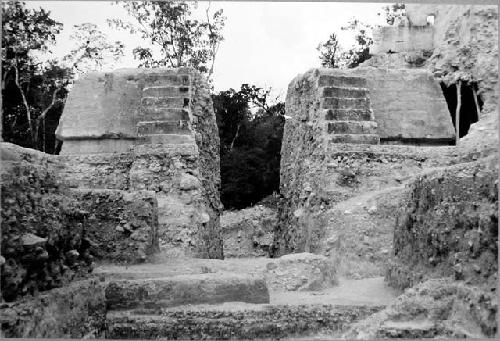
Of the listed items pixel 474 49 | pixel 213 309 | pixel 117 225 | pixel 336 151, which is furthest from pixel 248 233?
pixel 213 309

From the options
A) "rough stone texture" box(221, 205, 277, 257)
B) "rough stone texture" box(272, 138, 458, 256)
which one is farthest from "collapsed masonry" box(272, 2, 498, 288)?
"rough stone texture" box(221, 205, 277, 257)

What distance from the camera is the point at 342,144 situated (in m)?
10.7

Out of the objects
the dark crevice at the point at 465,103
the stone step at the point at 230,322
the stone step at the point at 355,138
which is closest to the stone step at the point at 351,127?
the stone step at the point at 355,138

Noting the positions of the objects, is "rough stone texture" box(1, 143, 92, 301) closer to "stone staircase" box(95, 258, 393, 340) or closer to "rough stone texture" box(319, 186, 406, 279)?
"stone staircase" box(95, 258, 393, 340)

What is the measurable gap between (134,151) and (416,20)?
23.3 ft

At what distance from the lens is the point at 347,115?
11180 mm

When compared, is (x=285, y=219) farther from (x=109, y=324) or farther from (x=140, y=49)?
(x=140, y=49)

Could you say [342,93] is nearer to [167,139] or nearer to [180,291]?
[167,139]

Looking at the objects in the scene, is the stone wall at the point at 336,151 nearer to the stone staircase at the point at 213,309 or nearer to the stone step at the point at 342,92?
the stone step at the point at 342,92

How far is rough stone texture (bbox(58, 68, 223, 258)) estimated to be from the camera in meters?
10.2

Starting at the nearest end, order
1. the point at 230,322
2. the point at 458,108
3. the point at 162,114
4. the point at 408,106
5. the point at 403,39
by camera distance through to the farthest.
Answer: the point at 230,322
the point at 162,114
the point at 408,106
the point at 458,108
the point at 403,39

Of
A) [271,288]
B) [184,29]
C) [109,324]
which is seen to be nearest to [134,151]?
[271,288]

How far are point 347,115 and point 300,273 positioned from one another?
12.7 ft

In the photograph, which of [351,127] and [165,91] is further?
[165,91]
